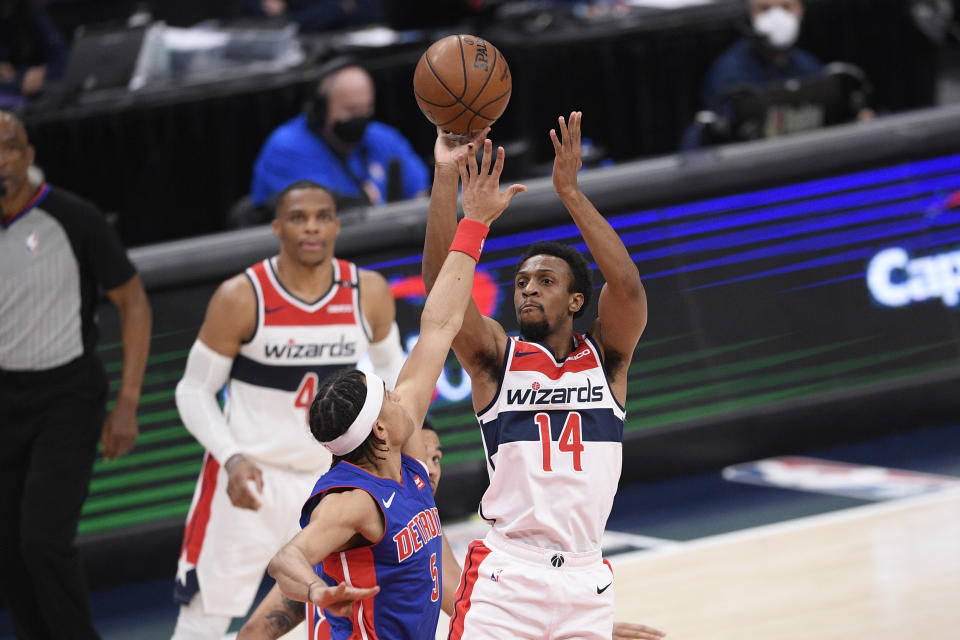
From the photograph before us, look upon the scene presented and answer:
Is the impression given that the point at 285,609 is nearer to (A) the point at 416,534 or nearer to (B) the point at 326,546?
(A) the point at 416,534

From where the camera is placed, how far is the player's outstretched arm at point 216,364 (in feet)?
18.0

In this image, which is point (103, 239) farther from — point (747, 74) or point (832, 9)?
point (832, 9)

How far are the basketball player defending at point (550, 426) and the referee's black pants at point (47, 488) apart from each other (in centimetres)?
205

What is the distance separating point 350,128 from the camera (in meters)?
7.90

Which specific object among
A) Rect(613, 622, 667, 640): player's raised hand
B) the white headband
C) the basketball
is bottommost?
Rect(613, 622, 667, 640): player's raised hand

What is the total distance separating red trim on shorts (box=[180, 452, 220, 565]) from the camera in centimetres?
558

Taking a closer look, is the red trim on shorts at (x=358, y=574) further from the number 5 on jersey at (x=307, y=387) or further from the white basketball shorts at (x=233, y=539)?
the number 5 on jersey at (x=307, y=387)

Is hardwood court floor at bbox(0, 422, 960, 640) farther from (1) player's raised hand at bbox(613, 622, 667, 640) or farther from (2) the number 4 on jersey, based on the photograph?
(2) the number 4 on jersey

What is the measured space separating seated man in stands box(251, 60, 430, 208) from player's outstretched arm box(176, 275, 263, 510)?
7.31 ft

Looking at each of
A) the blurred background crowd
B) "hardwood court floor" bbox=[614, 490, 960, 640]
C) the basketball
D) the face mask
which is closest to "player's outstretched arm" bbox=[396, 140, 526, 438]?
the basketball

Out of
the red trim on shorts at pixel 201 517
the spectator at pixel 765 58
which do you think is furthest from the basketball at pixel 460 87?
the spectator at pixel 765 58

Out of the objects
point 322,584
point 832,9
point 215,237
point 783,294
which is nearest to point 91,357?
point 215,237

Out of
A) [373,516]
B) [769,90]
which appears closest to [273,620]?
[373,516]

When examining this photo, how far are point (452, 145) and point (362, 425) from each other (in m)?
1.05
